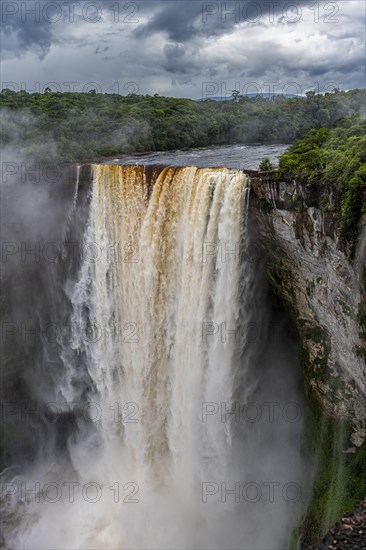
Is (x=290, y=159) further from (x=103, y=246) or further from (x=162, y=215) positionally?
(x=103, y=246)

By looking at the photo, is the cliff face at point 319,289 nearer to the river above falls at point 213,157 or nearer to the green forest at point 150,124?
the river above falls at point 213,157

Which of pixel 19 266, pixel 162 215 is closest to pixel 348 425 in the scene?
pixel 162 215

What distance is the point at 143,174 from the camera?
57.3 ft

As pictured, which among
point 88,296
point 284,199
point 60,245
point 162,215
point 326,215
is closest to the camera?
point 326,215

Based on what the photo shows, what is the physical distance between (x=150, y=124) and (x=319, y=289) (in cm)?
2137

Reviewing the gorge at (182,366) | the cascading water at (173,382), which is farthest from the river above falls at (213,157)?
the gorge at (182,366)

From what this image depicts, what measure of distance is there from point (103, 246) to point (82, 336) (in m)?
3.98

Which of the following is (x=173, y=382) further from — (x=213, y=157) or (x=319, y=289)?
(x=213, y=157)

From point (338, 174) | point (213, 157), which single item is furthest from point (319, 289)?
point (213, 157)

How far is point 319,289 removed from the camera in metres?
14.1

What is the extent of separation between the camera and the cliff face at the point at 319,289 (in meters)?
12.8

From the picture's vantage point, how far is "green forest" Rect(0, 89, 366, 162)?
92.4 ft

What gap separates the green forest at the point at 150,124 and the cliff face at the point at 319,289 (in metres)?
15.5

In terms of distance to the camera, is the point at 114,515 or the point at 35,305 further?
the point at 35,305
